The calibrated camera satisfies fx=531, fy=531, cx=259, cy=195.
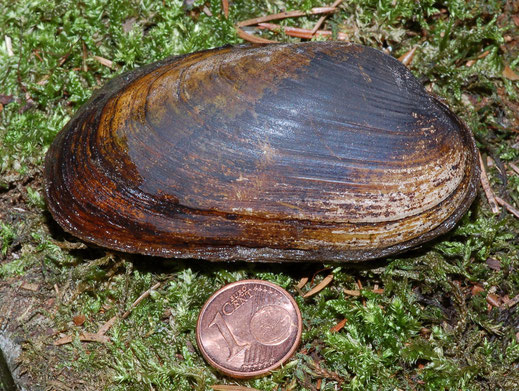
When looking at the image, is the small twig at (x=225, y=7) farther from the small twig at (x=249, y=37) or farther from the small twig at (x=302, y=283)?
the small twig at (x=302, y=283)

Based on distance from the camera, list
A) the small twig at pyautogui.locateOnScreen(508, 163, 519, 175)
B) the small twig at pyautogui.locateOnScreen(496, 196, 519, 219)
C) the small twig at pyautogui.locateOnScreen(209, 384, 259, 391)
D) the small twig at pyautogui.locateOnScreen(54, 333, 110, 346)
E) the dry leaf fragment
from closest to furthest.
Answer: the small twig at pyautogui.locateOnScreen(209, 384, 259, 391)
the small twig at pyautogui.locateOnScreen(54, 333, 110, 346)
the small twig at pyautogui.locateOnScreen(496, 196, 519, 219)
the small twig at pyautogui.locateOnScreen(508, 163, 519, 175)
the dry leaf fragment

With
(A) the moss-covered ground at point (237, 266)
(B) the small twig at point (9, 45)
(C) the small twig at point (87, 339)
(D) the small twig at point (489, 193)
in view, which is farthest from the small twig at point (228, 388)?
(B) the small twig at point (9, 45)

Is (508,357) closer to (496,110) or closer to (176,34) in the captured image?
(496,110)

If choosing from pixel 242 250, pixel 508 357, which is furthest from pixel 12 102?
pixel 508 357

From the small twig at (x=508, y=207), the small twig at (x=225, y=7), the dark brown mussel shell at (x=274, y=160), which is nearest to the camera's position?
the dark brown mussel shell at (x=274, y=160)

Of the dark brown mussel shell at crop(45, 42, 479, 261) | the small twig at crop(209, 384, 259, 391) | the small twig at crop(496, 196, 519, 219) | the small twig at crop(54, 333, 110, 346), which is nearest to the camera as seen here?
the dark brown mussel shell at crop(45, 42, 479, 261)

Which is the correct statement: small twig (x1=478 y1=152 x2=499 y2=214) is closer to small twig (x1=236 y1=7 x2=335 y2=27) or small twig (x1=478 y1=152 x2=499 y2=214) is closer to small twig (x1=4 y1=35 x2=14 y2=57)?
small twig (x1=236 y1=7 x2=335 y2=27)

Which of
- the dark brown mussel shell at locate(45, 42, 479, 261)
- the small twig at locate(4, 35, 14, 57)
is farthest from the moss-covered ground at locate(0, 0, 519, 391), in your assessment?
the dark brown mussel shell at locate(45, 42, 479, 261)

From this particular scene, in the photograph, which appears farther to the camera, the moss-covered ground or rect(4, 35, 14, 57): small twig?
rect(4, 35, 14, 57): small twig

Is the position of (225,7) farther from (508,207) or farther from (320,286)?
(508,207)
